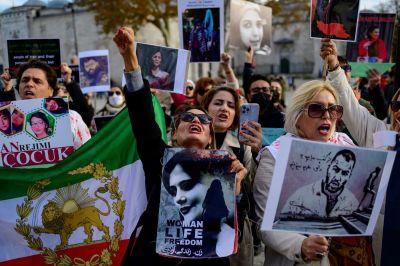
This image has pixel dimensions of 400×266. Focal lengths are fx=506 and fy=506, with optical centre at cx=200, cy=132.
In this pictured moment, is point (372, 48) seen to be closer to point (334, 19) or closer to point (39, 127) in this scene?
point (334, 19)

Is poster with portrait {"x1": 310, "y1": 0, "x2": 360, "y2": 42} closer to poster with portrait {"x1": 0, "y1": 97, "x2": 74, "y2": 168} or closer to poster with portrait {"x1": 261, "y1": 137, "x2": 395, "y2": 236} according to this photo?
poster with portrait {"x1": 261, "y1": 137, "x2": 395, "y2": 236}

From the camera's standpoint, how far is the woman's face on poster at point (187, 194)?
98.1 inches

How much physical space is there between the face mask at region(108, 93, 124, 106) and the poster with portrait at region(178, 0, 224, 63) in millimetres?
3252

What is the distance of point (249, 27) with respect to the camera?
688 cm

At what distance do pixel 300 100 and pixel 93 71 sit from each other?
5733 mm

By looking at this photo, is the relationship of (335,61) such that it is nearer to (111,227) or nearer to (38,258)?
(111,227)

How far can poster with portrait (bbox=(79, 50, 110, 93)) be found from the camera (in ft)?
25.9

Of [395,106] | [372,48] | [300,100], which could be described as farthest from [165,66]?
[372,48]

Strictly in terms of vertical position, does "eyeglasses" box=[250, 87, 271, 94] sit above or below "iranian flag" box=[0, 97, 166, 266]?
above

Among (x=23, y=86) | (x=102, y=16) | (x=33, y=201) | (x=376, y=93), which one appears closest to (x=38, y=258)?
(x=33, y=201)

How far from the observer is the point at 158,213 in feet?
8.59

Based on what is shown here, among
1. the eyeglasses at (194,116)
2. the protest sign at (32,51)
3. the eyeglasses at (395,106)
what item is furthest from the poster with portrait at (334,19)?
the protest sign at (32,51)

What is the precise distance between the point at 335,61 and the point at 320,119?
33.4 inches

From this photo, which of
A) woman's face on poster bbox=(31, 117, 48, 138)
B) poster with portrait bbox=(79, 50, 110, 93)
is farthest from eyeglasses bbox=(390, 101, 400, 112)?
poster with portrait bbox=(79, 50, 110, 93)
